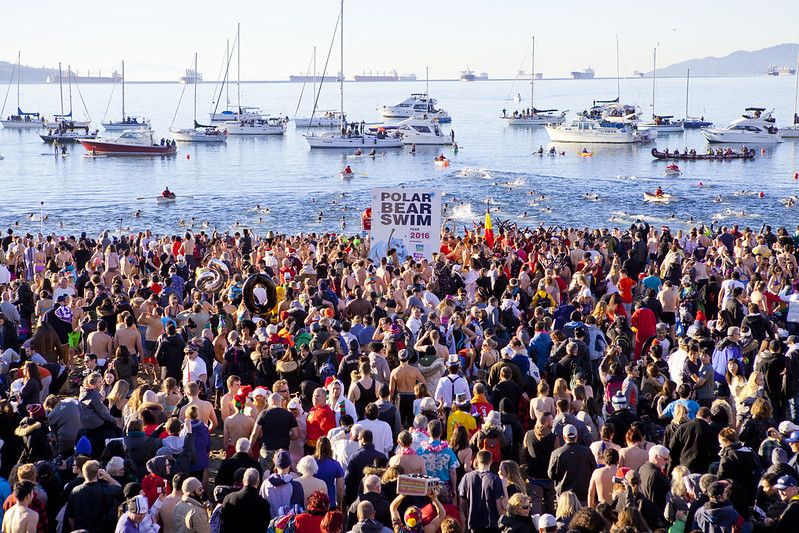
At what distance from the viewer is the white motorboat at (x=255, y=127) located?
10750 cm

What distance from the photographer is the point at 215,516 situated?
632 cm

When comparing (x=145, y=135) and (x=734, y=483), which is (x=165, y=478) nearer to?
(x=734, y=483)

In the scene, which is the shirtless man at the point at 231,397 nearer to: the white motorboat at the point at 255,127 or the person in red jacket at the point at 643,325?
the person in red jacket at the point at 643,325

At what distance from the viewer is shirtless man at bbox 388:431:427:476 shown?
6.78 metres

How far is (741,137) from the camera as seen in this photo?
84.6 meters

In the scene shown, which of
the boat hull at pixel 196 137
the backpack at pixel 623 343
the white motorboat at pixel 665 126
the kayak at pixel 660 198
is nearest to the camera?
the backpack at pixel 623 343

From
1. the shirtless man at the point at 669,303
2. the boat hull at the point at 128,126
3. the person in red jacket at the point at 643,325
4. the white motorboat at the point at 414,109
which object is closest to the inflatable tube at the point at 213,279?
the person in red jacket at the point at 643,325

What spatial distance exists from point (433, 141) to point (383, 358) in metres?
78.7

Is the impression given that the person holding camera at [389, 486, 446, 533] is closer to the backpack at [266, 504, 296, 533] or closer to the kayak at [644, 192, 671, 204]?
the backpack at [266, 504, 296, 533]

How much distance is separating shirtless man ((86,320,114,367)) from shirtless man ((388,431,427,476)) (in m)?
5.21

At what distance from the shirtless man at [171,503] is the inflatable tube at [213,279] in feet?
25.0

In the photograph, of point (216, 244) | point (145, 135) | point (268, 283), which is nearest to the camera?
point (268, 283)

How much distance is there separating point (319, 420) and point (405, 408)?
4.14 ft

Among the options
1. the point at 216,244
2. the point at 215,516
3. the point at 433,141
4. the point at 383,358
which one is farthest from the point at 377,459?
the point at 433,141
